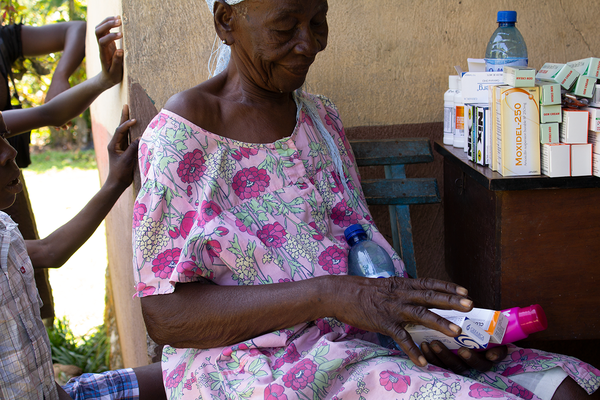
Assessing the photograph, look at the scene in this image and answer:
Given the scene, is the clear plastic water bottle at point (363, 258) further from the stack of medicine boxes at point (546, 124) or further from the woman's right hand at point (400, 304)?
the stack of medicine boxes at point (546, 124)

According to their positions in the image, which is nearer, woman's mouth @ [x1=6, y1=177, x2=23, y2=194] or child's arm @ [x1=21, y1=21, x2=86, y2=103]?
woman's mouth @ [x1=6, y1=177, x2=23, y2=194]

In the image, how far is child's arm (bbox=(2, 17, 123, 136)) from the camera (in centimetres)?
204

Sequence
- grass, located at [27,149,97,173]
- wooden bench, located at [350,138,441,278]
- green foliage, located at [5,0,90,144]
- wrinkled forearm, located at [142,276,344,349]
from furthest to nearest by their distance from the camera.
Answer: grass, located at [27,149,97,173], green foliage, located at [5,0,90,144], wooden bench, located at [350,138,441,278], wrinkled forearm, located at [142,276,344,349]

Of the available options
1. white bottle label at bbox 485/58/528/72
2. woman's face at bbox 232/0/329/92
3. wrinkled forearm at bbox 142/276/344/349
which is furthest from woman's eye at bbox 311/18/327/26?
wrinkled forearm at bbox 142/276/344/349

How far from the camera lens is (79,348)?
3.89 metres

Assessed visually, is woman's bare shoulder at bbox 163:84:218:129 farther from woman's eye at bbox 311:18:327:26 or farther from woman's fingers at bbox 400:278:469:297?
woman's fingers at bbox 400:278:469:297

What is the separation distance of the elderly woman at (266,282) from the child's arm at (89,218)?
1.76ft

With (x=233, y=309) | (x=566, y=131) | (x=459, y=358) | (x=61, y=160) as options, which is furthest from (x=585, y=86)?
(x=61, y=160)

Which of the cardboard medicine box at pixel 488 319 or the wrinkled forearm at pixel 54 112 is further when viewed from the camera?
the wrinkled forearm at pixel 54 112

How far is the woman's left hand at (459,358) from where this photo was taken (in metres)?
1.38

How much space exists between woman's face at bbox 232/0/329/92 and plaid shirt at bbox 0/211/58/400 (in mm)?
900

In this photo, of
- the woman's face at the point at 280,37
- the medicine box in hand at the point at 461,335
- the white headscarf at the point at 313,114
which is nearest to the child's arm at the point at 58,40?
the white headscarf at the point at 313,114

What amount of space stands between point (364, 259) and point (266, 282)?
0.32 meters

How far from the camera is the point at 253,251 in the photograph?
144 centimetres
